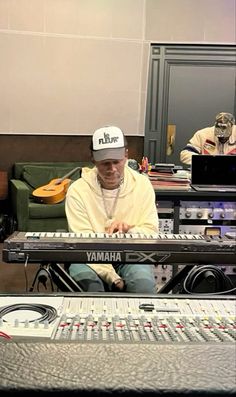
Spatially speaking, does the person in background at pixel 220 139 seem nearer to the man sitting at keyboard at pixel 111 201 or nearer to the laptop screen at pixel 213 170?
the laptop screen at pixel 213 170

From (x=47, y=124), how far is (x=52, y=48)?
0.97 meters

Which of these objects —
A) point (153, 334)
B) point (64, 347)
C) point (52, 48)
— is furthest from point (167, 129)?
point (64, 347)

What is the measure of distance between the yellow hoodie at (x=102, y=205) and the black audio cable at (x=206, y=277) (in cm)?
58

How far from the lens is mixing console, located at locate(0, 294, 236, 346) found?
1013 mm

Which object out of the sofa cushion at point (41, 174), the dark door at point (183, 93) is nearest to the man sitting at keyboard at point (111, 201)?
the sofa cushion at point (41, 174)

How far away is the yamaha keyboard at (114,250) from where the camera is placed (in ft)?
5.98

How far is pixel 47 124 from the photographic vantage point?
6457mm

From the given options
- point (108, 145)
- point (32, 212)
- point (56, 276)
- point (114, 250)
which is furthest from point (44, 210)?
point (114, 250)

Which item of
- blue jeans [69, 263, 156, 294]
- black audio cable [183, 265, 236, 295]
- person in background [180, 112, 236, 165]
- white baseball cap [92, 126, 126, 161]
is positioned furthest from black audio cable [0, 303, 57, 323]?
person in background [180, 112, 236, 165]

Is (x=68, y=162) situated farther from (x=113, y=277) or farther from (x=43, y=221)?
(x=113, y=277)

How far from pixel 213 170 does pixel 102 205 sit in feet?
4.49

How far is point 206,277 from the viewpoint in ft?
6.36

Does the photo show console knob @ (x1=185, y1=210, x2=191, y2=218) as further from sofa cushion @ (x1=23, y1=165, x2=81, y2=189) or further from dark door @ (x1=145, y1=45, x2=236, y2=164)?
dark door @ (x1=145, y1=45, x2=236, y2=164)

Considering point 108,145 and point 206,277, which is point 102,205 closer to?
point 108,145
